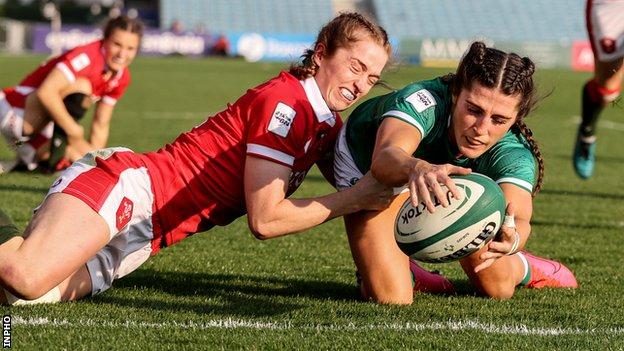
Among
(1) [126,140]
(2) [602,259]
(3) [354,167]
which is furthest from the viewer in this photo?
(1) [126,140]

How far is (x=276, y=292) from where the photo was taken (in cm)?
502

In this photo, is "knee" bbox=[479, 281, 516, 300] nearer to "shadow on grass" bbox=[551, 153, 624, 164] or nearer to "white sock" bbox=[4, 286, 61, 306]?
"white sock" bbox=[4, 286, 61, 306]

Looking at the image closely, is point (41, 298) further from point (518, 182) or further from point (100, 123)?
point (100, 123)

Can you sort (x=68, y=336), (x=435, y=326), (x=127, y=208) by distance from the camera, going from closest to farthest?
(x=68, y=336)
(x=435, y=326)
(x=127, y=208)

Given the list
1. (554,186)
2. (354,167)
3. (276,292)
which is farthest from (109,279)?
(554,186)

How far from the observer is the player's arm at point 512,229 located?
4.05 m

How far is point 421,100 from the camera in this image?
4.41 metres

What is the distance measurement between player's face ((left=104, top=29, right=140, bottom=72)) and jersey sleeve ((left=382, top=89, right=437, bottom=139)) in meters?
4.82

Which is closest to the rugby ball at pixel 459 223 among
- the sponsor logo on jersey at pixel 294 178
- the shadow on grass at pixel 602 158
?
the sponsor logo on jersey at pixel 294 178

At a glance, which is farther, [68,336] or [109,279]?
[109,279]

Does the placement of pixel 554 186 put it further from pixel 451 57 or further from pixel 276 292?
pixel 451 57

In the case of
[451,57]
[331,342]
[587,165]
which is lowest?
[451,57]

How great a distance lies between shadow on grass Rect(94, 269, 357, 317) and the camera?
4559mm

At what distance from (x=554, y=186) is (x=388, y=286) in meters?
5.67
